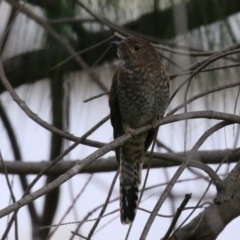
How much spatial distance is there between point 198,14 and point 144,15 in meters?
0.32

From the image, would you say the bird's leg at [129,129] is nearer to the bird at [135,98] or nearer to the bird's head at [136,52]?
the bird at [135,98]

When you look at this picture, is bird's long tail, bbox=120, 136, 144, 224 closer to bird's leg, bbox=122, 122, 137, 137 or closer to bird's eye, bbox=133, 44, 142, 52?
bird's leg, bbox=122, 122, 137, 137

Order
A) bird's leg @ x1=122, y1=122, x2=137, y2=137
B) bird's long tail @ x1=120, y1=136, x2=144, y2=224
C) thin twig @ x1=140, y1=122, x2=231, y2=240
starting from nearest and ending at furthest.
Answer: thin twig @ x1=140, y1=122, x2=231, y2=240, bird's leg @ x1=122, y1=122, x2=137, y2=137, bird's long tail @ x1=120, y1=136, x2=144, y2=224

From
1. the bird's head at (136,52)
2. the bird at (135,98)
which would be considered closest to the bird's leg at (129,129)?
the bird at (135,98)

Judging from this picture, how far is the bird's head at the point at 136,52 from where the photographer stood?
11.4 ft

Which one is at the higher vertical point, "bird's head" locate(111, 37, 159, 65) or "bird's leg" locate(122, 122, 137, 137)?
"bird's head" locate(111, 37, 159, 65)

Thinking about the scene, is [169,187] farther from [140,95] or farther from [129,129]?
[140,95]

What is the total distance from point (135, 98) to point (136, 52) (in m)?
0.26

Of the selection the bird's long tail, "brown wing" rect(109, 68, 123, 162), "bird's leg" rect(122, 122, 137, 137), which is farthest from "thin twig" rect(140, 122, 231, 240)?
"brown wing" rect(109, 68, 123, 162)

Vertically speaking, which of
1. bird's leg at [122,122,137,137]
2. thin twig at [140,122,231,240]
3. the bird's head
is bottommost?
thin twig at [140,122,231,240]

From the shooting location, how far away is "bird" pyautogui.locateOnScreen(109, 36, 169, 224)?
3.51m

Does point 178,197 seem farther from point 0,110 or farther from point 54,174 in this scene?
point 0,110

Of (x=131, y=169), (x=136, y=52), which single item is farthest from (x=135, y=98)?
(x=131, y=169)

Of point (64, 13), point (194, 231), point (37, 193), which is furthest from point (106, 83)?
point (37, 193)
